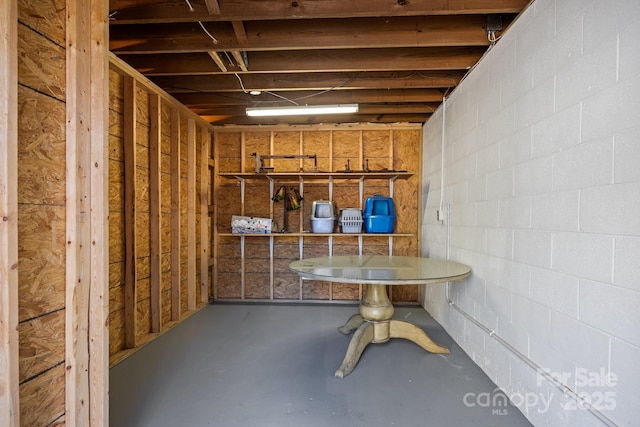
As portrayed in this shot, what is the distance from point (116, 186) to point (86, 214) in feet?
4.99

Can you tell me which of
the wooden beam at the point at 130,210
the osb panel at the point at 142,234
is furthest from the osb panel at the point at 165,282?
the wooden beam at the point at 130,210

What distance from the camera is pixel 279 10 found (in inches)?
86.2

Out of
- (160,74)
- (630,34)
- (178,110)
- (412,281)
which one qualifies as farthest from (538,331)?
(178,110)

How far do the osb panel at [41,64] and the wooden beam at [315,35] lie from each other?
4.24 ft

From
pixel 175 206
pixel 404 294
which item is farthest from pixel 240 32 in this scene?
pixel 404 294

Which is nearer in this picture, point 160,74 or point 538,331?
point 538,331

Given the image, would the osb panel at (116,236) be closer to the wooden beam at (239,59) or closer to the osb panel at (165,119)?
the osb panel at (165,119)

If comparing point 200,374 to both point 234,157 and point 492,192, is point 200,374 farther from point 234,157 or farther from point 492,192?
point 234,157

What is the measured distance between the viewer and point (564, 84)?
164cm

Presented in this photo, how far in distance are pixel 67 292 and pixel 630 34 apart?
2626mm

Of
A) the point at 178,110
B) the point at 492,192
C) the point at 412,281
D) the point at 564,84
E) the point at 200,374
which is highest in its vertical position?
the point at 178,110

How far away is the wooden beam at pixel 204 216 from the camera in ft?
14.4

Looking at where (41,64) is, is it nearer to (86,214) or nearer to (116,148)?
(86,214)

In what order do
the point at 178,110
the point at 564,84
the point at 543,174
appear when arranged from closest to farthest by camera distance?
the point at 564,84 < the point at 543,174 < the point at 178,110
